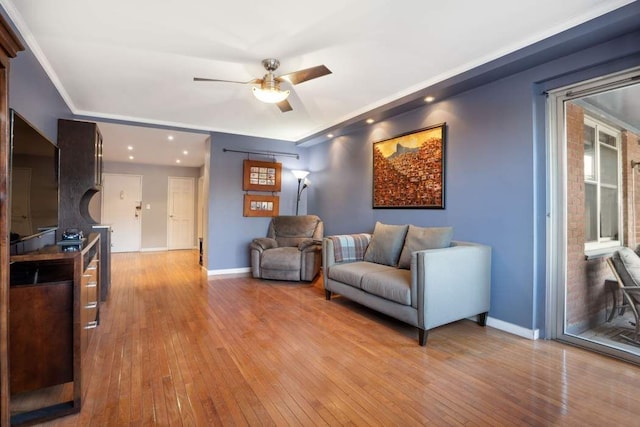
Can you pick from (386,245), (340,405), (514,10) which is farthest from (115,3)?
(386,245)

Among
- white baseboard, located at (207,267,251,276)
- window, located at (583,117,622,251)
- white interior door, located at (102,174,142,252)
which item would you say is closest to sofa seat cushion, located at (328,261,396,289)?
window, located at (583,117,622,251)

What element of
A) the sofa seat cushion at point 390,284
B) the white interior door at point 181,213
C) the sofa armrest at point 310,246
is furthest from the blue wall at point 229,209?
the white interior door at point 181,213

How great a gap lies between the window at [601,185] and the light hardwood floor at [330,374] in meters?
0.95

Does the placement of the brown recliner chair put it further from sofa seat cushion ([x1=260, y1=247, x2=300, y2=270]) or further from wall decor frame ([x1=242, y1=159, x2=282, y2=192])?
wall decor frame ([x1=242, y1=159, x2=282, y2=192])

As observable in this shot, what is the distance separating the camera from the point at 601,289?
101 inches

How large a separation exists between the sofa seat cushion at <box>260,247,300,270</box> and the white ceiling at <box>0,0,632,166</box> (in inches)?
87.4

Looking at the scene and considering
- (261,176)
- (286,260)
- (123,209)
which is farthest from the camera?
(123,209)

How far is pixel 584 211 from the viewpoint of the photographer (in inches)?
103

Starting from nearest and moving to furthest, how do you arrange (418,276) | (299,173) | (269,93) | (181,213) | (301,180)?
(418,276), (269,93), (299,173), (301,180), (181,213)

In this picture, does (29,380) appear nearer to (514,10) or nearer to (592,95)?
(514,10)

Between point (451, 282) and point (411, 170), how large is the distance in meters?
1.57

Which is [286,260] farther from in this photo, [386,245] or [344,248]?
[386,245]

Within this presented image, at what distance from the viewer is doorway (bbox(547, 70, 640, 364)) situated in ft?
8.12

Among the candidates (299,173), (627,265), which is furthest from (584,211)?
(299,173)
